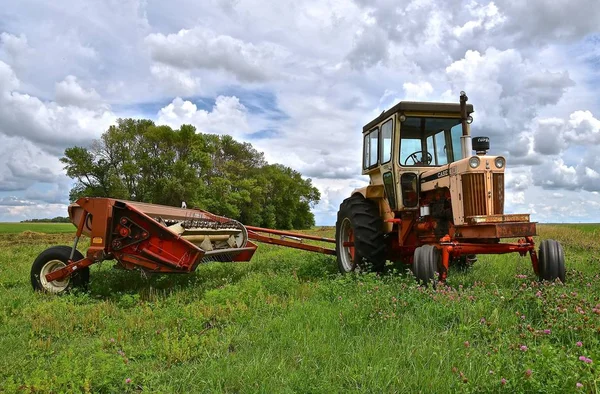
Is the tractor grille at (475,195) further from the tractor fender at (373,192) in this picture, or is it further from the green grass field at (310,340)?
the tractor fender at (373,192)

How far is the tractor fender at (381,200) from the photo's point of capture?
7.58m

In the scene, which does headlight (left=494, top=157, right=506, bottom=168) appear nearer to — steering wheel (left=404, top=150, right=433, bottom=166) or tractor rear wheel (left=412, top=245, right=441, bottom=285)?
tractor rear wheel (left=412, top=245, right=441, bottom=285)

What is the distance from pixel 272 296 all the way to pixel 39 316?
2.77 m

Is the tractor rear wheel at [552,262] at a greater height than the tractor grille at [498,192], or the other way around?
the tractor grille at [498,192]

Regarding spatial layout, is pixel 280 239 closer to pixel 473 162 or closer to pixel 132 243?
pixel 132 243

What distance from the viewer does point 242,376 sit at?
3.22m

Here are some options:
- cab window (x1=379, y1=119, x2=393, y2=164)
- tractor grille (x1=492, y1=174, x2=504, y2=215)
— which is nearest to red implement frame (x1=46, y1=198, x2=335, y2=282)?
cab window (x1=379, y1=119, x2=393, y2=164)

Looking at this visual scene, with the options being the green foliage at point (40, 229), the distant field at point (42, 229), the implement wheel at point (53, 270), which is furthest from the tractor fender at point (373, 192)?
the distant field at point (42, 229)

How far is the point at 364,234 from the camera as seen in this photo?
729cm

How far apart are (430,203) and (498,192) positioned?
119 cm

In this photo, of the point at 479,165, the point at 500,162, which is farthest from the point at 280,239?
the point at 500,162

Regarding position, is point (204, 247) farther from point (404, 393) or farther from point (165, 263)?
point (404, 393)

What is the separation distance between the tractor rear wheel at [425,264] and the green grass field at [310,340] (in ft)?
1.16

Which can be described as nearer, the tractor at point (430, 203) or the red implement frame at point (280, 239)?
the tractor at point (430, 203)
